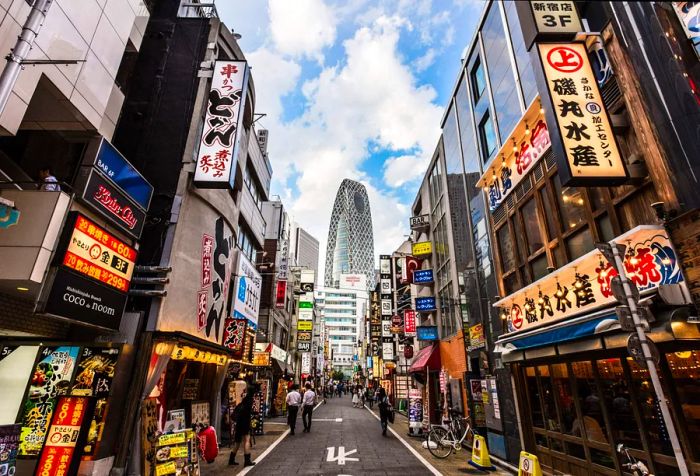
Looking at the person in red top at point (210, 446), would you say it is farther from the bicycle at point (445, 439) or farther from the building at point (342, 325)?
the building at point (342, 325)

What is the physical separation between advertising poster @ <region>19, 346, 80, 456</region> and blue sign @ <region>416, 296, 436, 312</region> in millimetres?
18212

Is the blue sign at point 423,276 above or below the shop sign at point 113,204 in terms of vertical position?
above

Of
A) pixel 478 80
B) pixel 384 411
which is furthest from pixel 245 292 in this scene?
pixel 478 80

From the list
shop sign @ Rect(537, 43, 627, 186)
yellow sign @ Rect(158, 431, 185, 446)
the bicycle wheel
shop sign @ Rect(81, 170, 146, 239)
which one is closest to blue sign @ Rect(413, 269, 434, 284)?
the bicycle wheel

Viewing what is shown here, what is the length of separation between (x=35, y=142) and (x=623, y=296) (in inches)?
609

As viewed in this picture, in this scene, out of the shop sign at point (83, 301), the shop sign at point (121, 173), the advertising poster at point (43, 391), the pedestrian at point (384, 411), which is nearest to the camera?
the shop sign at point (83, 301)

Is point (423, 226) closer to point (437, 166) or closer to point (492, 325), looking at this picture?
point (437, 166)

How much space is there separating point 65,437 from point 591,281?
12861 millimetres

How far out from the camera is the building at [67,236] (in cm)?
727

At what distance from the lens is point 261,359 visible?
2056cm

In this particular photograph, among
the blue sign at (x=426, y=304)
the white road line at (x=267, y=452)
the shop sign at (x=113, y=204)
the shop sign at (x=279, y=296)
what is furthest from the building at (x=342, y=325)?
the shop sign at (x=113, y=204)

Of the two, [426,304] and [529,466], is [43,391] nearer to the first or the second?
[529,466]

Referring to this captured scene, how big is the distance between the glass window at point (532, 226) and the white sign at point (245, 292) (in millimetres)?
13353

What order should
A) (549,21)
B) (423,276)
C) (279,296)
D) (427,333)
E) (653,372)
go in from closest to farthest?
(653,372) < (549,21) < (427,333) < (423,276) < (279,296)
